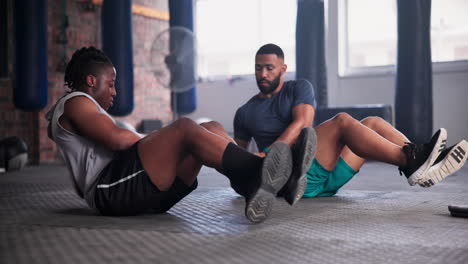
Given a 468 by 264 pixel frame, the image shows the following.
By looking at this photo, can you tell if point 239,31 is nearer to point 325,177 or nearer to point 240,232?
point 325,177

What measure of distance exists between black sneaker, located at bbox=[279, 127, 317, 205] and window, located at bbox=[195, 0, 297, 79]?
6227 millimetres

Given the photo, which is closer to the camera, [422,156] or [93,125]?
[93,125]

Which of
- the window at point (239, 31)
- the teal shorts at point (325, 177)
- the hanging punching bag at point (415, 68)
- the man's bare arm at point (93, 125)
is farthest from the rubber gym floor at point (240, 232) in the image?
the window at point (239, 31)

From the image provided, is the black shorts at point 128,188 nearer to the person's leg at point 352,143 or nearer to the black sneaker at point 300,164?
the black sneaker at point 300,164

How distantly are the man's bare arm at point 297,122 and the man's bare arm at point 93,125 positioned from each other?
104 cm

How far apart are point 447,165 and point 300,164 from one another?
867 mm

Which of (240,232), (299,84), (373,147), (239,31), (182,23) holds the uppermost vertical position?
(239,31)

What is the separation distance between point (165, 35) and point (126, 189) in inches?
124

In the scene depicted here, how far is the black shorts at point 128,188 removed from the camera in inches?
91.9

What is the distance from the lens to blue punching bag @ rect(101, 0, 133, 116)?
5.20m

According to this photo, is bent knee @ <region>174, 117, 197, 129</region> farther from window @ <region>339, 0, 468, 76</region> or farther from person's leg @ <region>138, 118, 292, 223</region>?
window @ <region>339, 0, 468, 76</region>

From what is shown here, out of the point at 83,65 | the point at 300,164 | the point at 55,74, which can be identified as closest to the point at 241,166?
the point at 300,164

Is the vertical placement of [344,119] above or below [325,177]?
above

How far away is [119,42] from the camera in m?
5.22
